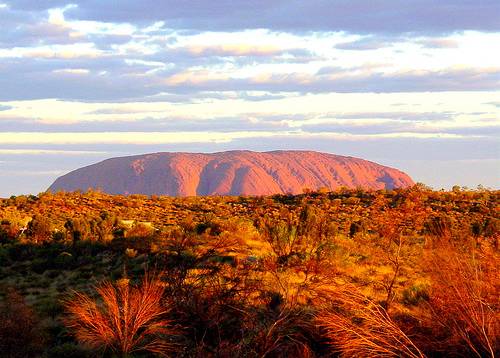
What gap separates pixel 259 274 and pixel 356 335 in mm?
11680

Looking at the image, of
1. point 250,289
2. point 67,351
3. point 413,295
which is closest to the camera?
point 67,351

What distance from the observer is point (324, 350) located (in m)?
14.1

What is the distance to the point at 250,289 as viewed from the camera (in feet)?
56.9

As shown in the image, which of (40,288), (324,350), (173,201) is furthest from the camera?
(173,201)

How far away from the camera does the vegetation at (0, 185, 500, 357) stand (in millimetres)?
11961

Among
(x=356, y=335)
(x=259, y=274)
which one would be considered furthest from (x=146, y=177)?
(x=356, y=335)

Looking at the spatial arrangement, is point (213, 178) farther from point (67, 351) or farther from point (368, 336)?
point (368, 336)

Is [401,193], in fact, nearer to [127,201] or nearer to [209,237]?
[127,201]

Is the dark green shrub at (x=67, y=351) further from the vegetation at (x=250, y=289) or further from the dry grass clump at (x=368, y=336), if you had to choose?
the dry grass clump at (x=368, y=336)

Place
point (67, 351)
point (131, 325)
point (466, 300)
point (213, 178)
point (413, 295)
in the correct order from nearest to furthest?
point (466, 300) < point (131, 325) < point (67, 351) < point (413, 295) < point (213, 178)

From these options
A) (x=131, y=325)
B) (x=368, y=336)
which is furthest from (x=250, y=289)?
(x=368, y=336)

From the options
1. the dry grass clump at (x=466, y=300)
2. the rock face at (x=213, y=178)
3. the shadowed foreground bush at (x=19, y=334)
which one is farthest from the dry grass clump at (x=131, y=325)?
the rock face at (x=213, y=178)

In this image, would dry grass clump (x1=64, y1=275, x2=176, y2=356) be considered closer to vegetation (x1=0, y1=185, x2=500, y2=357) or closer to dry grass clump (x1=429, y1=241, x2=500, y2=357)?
vegetation (x1=0, y1=185, x2=500, y2=357)

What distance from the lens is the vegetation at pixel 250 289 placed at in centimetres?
1196
